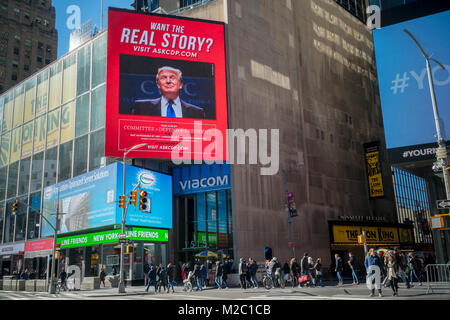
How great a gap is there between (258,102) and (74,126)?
19.4 metres

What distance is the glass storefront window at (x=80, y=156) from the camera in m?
43.2

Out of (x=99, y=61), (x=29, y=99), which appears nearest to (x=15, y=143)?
(x=29, y=99)

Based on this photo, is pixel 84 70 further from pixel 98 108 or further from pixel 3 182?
pixel 3 182

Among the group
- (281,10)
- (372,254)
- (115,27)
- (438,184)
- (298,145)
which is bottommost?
(372,254)

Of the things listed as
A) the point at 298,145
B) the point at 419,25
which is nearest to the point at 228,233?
the point at 298,145

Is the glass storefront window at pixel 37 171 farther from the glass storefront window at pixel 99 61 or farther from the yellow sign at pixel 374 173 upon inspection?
the yellow sign at pixel 374 173

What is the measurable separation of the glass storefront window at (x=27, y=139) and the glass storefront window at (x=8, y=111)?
16.2 feet

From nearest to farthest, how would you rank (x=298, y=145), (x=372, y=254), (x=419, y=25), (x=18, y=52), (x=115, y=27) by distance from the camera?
(x=372, y=254) → (x=419, y=25) → (x=115, y=27) → (x=298, y=145) → (x=18, y=52)

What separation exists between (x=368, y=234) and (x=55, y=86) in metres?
39.7

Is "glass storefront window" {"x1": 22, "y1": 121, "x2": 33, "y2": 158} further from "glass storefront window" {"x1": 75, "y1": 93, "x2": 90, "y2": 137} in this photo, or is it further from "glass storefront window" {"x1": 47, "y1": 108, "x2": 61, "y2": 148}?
"glass storefront window" {"x1": 75, "y1": 93, "x2": 90, "y2": 137}

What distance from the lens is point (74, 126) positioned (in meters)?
45.6

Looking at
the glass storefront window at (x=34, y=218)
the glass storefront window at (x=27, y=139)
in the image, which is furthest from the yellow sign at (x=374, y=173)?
the glass storefront window at (x=27, y=139)

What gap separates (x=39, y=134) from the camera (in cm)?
5141

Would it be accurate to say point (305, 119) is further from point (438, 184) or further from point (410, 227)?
point (410, 227)
